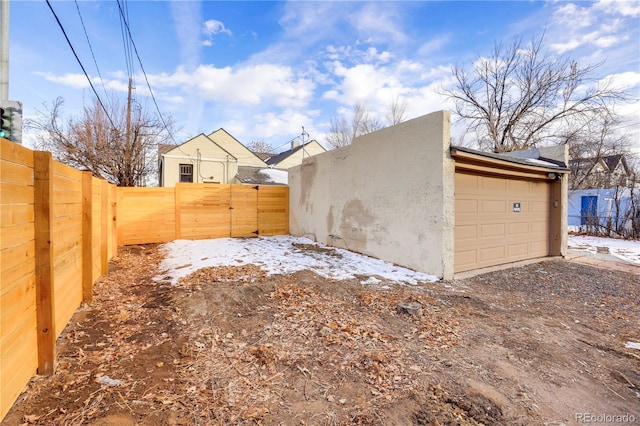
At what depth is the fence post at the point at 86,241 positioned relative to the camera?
12.6 feet

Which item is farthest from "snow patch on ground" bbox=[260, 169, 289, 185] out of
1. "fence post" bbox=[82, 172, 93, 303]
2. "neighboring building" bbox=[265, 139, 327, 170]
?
"fence post" bbox=[82, 172, 93, 303]

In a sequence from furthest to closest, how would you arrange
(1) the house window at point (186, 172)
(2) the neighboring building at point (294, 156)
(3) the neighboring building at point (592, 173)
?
(2) the neighboring building at point (294, 156)
(1) the house window at point (186, 172)
(3) the neighboring building at point (592, 173)

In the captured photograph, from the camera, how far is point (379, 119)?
22859mm

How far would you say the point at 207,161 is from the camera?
20.4 m

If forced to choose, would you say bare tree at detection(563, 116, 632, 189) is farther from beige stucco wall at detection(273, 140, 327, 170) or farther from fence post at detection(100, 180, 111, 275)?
fence post at detection(100, 180, 111, 275)

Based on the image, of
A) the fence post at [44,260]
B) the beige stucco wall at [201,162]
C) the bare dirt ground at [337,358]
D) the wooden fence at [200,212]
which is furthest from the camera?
the beige stucco wall at [201,162]

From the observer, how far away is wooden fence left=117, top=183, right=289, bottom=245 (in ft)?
28.2

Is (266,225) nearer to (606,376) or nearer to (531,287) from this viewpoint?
(531,287)

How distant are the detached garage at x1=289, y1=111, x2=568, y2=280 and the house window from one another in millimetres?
14729

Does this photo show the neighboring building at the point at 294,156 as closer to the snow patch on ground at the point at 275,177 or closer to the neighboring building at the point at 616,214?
the snow patch on ground at the point at 275,177

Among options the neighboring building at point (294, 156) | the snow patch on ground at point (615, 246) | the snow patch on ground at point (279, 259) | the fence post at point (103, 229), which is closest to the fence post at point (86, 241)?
the snow patch on ground at point (279, 259)

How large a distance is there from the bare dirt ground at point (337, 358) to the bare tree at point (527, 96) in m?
13.3

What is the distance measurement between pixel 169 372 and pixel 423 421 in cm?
206

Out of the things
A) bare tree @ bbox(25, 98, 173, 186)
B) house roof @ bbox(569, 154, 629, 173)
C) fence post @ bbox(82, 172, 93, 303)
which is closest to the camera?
fence post @ bbox(82, 172, 93, 303)
